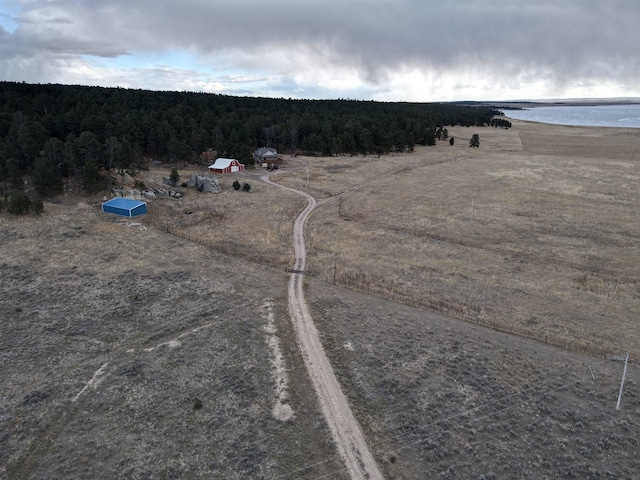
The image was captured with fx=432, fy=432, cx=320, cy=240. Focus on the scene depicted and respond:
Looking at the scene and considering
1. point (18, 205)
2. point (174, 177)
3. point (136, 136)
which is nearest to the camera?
point (18, 205)

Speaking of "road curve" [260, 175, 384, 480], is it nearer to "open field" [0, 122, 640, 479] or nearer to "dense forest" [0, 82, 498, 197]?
"open field" [0, 122, 640, 479]

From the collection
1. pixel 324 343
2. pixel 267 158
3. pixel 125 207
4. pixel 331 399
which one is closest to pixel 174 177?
pixel 125 207

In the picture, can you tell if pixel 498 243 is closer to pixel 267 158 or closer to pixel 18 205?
pixel 18 205

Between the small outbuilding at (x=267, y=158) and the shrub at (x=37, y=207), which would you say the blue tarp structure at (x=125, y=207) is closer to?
the shrub at (x=37, y=207)

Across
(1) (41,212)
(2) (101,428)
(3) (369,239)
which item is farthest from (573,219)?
(1) (41,212)

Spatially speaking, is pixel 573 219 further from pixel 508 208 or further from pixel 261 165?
pixel 261 165
